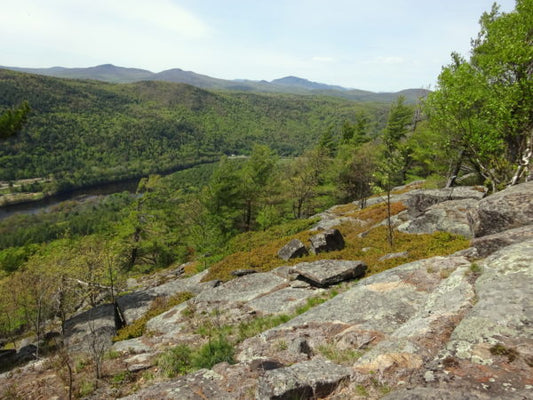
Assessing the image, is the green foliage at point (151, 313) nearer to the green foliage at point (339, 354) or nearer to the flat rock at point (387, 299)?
the flat rock at point (387, 299)

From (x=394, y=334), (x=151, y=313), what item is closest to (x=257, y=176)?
(x=151, y=313)

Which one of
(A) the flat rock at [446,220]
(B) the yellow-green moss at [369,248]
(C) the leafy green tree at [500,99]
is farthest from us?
(A) the flat rock at [446,220]

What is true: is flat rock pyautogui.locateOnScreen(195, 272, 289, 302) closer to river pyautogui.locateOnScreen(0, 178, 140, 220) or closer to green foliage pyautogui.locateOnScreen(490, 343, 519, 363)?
green foliage pyautogui.locateOnScreen(490, 343, 519, 363)

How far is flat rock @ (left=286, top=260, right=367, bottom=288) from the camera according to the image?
14.5 metres

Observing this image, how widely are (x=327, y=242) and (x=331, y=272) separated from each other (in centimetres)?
605

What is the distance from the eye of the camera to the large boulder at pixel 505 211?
34.4ft

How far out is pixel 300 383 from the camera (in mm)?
5953

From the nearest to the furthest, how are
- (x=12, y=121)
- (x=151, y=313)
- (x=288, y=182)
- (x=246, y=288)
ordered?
(x=246, y=288)
(x=151, y=313)
(x=12, y=121)
(x=288, y=182)

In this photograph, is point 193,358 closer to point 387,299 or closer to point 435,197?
point 387,299

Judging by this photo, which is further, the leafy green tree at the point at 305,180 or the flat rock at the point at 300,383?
the leafy green tree at the point at 305,180

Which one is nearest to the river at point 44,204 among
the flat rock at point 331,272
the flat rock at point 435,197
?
the flat rock at point 331,272

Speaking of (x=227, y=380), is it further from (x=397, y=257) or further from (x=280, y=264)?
(x=280, y=264)

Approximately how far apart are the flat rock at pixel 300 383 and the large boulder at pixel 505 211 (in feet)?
29.7

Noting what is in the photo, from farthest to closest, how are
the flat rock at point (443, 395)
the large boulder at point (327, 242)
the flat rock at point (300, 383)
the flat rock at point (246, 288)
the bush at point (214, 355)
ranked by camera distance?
the large boulder at point (327, 242) < the flat rock at point (246, 288) < the bush at point (214, 355) < the flat rock at point (300, 383) < the flat rock at point (443, 395)
